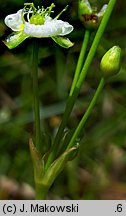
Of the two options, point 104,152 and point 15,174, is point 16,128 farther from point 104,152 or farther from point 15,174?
point 104,152


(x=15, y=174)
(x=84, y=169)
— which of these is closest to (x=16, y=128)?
(x=15, y=174)

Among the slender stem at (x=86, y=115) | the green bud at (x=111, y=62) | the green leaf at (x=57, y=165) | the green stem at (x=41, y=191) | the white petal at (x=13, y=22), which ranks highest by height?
the white petal at (x=13, y=22)

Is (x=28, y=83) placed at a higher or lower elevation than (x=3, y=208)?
higher

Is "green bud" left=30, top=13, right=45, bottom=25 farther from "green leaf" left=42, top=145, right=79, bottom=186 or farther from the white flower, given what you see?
"green leaf" left=42, top=145, right=79, bottom=186

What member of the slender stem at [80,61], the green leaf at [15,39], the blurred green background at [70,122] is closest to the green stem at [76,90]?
the slender stem at [80,61]

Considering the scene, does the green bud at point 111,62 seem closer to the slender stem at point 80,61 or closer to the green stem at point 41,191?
the slender stem at point 80,61

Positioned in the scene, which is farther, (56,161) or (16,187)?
(16,187)

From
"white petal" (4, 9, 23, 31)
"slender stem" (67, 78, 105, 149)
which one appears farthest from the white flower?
"slender stem" (67, 78, 105, 149)
